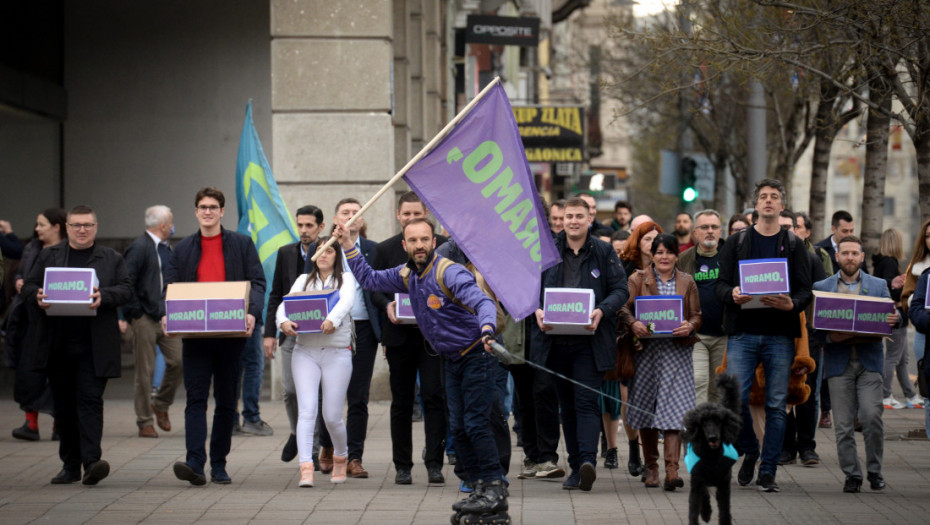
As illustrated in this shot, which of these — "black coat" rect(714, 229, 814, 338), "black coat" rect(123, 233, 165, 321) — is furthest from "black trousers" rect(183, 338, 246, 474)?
Answer: "black coat" rect(714, 229, 814, 338)

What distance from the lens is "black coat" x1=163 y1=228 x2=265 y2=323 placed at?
9930mm

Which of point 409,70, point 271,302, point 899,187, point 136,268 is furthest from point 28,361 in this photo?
point 899,187

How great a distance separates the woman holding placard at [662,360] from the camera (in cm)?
973

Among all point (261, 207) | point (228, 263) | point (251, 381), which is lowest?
point (251, 381)

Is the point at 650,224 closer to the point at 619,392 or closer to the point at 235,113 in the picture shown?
the point at 619,392

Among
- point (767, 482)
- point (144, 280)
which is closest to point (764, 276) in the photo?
point (767, 482)

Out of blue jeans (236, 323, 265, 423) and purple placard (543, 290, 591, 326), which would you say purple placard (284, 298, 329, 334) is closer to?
purple placard (543, 290, 591, 326)

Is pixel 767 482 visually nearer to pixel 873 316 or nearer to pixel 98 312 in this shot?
pixel 873 316

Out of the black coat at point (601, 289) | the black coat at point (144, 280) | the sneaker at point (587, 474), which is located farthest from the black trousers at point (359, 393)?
the black coat at point (144, 280)

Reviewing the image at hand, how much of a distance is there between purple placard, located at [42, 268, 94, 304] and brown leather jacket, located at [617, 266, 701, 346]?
3741 mm

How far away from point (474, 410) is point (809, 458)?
407 centimetres

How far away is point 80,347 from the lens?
9852mm

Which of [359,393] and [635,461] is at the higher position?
[359,393]

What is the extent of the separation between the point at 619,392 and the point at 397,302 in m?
2.19
